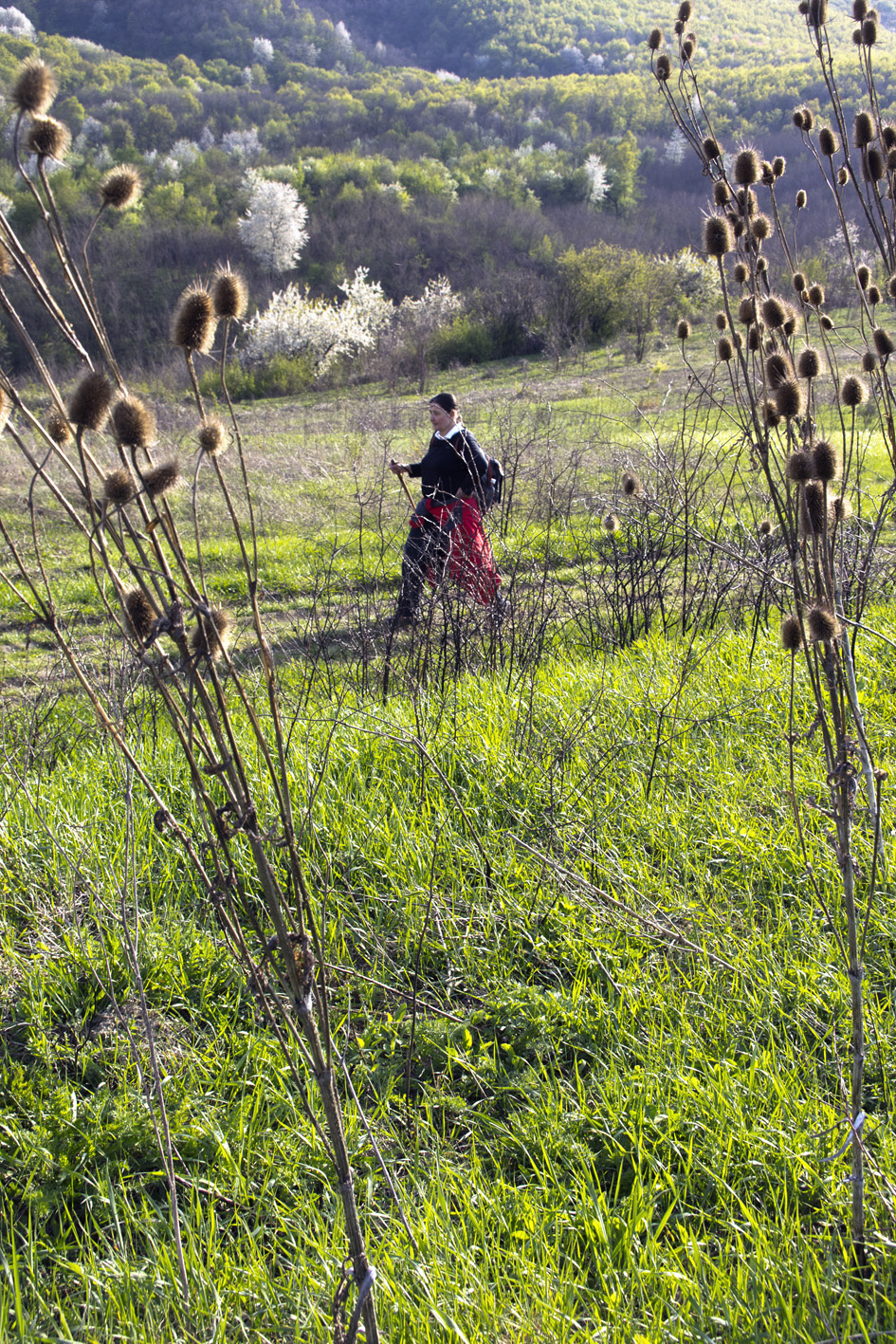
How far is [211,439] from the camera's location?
1306mm

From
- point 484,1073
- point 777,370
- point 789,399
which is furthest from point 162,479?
point 484,1073

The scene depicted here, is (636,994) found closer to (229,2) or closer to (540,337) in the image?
(540,337)

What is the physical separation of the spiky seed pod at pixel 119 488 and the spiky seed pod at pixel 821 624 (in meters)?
1.11

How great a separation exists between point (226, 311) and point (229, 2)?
11098 cm

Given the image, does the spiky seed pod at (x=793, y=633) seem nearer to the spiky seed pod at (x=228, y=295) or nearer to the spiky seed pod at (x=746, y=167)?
the spiky seed pod at (x=228, y=295)

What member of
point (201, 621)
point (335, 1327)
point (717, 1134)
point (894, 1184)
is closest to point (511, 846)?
point (717, 1134)

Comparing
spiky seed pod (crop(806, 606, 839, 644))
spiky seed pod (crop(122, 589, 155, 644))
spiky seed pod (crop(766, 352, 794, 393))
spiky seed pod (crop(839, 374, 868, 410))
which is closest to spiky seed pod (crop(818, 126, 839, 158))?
spiky seed pod (crop(839, 374, 868, 410))

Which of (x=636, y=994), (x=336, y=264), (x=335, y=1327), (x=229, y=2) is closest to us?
(x=335, y=1327)

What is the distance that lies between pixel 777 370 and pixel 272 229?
154ft

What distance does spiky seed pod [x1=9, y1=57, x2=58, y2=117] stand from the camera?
1.12 meters

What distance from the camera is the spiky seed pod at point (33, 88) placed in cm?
112

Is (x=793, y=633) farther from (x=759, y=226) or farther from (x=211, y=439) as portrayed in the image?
(x=759, y=226)

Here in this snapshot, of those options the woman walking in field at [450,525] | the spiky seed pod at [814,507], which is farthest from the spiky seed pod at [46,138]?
the woman walking in field at [450,525]

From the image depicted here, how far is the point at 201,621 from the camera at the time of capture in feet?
3.79
